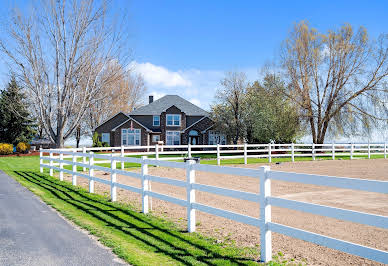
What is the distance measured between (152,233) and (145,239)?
0.47 metres

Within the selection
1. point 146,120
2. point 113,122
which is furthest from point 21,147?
point 146,120

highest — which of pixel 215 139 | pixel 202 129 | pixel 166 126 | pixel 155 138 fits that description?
pixel 166 126

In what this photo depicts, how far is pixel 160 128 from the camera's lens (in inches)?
1944

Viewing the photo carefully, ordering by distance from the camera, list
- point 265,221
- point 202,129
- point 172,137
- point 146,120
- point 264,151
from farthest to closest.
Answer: point 146,120, point 172,137, point 202,129, point 264,151, point 265,221

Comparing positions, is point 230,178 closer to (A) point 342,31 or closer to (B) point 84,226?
(B) point 84,226

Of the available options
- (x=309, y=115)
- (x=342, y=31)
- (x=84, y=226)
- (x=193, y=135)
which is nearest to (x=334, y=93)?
(x=309, y=115)

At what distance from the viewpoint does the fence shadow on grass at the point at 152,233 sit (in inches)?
220

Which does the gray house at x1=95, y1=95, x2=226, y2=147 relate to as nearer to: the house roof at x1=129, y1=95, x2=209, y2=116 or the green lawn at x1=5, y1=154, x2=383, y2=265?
the house roof at x1=129, y1=95, x2=209, y2=116

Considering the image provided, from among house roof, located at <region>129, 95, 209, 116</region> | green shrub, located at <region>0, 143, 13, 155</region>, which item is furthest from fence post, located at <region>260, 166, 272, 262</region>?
house roof, located at <region>129, 95, 209, 116</region>

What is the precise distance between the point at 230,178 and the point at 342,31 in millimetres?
25384

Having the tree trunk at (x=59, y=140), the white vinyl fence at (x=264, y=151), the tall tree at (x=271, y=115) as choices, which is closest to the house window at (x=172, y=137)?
the tall tree at (x=271, y=115)

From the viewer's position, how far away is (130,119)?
4753cm

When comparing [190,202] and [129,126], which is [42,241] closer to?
[190,202]

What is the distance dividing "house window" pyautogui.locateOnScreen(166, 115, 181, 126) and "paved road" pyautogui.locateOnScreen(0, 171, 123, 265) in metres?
39.2
